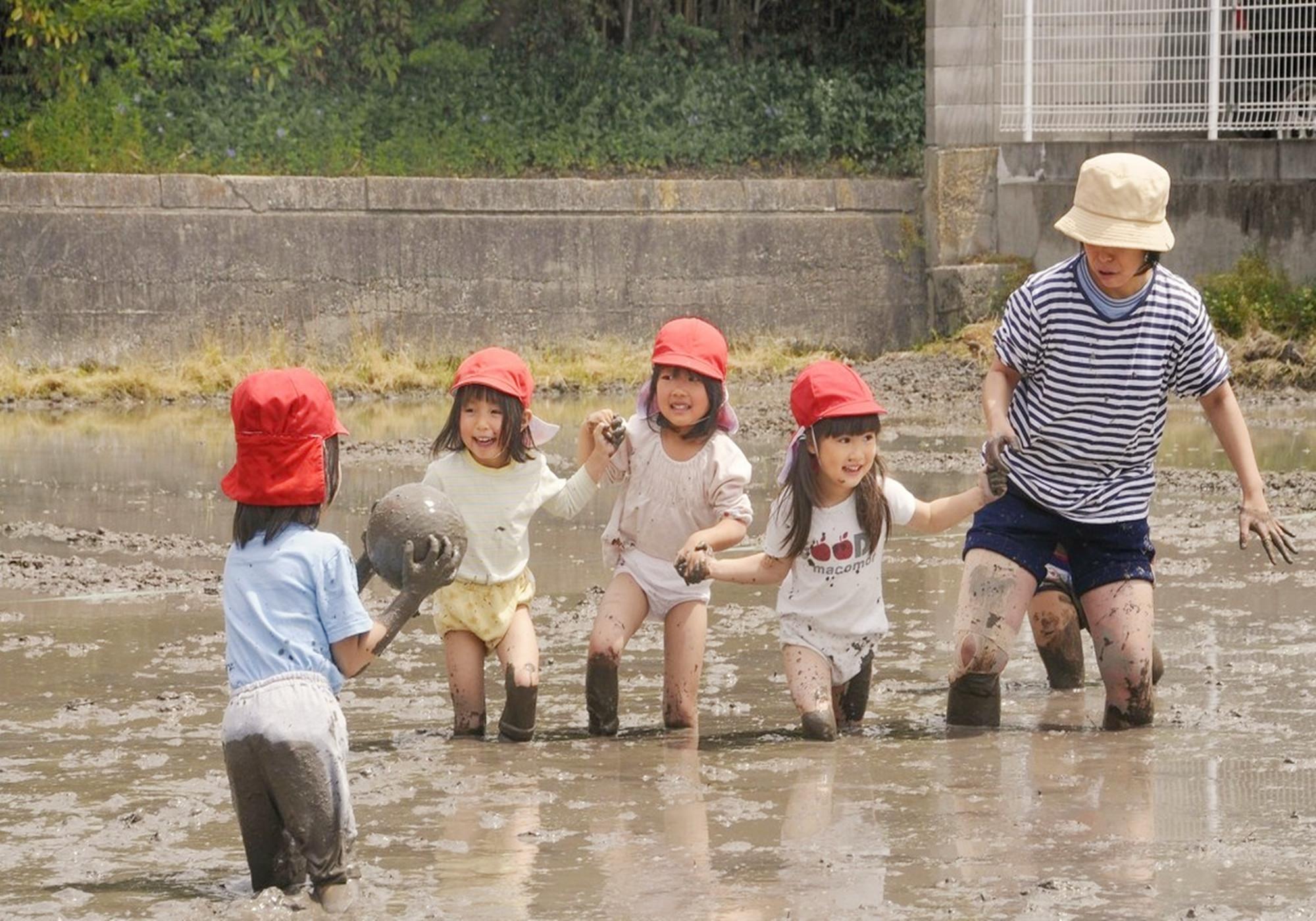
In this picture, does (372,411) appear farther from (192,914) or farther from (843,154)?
(192,914)

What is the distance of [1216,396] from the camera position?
608cm

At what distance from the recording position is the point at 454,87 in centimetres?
1800

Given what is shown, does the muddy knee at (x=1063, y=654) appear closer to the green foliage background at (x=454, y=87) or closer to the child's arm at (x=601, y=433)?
the child's arm at (x=601, y=433)

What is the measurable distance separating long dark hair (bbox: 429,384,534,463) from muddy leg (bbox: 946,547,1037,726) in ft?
4.53

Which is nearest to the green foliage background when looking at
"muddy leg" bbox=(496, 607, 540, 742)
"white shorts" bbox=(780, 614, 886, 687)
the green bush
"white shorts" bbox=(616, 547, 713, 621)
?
the green bush

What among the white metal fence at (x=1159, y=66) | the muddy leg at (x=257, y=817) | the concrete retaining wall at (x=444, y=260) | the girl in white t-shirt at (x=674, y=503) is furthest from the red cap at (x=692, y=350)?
the white metal fence at (x=1159, y=66)

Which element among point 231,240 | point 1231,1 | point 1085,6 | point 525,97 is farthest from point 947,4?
point 231,240

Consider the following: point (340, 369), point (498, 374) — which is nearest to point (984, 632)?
point (498, 374)

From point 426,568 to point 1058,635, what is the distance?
2529 millimetres

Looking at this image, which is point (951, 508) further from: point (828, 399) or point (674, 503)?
point (674, 503)

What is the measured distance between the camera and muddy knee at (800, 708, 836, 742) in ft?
19.2

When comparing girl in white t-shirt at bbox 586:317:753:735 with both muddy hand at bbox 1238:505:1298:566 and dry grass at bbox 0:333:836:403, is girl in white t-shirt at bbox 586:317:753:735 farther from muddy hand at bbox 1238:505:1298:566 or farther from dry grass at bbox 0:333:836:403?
dry grass at bbox 0:333:836:403

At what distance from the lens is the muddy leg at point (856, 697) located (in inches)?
240

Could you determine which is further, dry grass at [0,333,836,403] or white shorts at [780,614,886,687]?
dry grass at [0,333,836,403]
